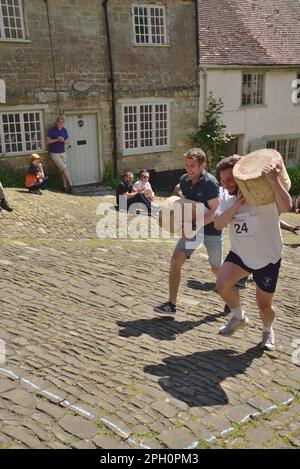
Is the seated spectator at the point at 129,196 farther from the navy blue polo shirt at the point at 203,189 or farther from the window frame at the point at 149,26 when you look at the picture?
the navy blue polo shirt at the point at 203,189

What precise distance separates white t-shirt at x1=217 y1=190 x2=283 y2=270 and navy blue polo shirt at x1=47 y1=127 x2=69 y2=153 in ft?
38.9

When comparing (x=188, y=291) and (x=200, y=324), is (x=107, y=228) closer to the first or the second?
(x=188, y=291)

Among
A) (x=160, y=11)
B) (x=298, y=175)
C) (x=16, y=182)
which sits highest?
(x=160, y=11)

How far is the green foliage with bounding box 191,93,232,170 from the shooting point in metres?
19.6

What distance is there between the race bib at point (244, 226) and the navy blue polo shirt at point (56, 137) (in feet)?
38.7

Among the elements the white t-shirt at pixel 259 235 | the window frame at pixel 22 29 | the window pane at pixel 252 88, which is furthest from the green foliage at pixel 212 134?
the white t-shirt at pixel 259 235

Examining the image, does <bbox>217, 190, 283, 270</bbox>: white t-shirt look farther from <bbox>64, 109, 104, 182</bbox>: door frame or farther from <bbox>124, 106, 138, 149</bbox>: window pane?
<bbox>124, 106, 138, 149</bbox>: window pane

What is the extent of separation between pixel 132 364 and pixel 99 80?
1391 cm

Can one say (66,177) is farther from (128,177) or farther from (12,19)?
(12,19)

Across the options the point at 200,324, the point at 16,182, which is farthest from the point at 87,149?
the point at 200,324

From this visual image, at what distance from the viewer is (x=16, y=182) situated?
1533 centimetres

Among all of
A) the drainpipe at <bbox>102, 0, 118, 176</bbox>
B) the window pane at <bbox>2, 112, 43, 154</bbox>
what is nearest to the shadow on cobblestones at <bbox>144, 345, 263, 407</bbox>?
the window pane at <bbox>2, 112, 43, 154</bbox>
